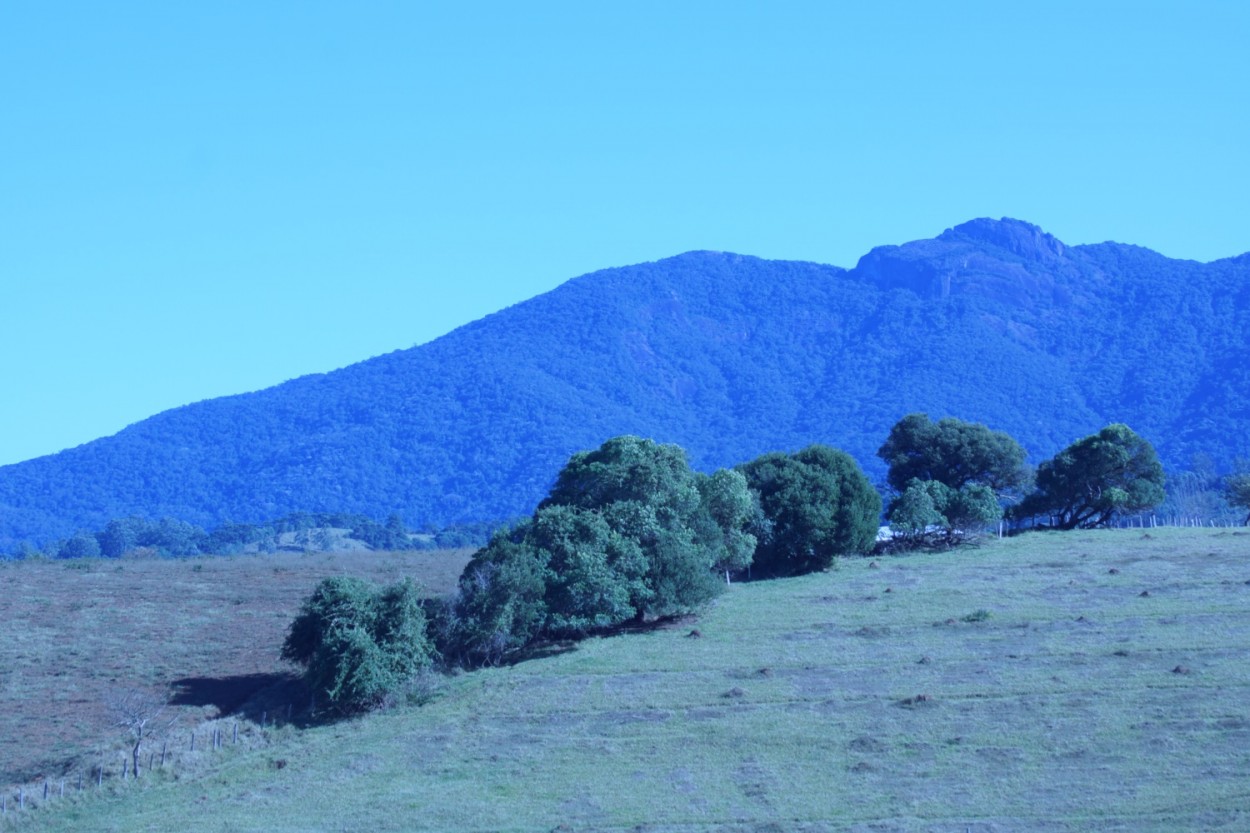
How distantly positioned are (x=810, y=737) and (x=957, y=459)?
161 feet

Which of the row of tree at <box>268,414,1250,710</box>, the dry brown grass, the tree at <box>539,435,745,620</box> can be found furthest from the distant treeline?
the tree at <box>539,435,745,620</box>

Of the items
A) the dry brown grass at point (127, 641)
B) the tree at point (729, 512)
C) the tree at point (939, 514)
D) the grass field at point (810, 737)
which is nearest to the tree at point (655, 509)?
the tree at point (729, 512)

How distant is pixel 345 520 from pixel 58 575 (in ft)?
347

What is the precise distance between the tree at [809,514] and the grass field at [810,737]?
10.7 meters

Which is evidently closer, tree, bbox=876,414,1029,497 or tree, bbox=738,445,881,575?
tree, bbox=738,445,881,575

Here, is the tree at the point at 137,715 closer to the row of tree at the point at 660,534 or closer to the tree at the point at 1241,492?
the row of tree at the point at 660,534

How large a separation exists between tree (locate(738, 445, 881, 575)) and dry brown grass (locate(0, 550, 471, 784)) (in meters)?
16.6

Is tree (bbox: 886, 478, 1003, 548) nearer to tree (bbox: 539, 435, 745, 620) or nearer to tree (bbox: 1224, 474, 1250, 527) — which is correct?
tree (bbox: 539, 435, 745, 620)

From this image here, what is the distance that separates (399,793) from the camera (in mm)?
38344

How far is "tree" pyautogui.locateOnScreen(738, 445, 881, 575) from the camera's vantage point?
68.1m

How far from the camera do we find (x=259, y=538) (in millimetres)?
173250

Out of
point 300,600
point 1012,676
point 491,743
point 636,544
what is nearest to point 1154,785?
point 1012,676

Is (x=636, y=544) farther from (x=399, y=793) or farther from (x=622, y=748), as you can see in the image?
(x=399, y=793)

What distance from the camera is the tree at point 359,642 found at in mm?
46344
